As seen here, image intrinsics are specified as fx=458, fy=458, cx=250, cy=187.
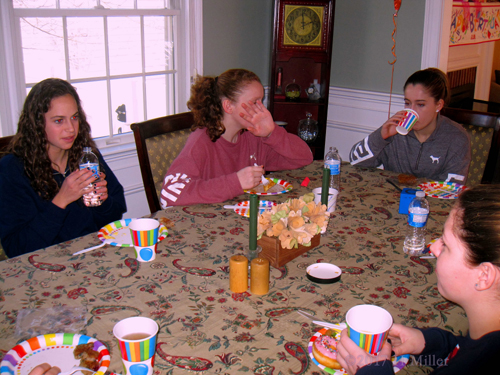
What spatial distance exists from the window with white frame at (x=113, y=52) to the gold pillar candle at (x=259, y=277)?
6.20 ft

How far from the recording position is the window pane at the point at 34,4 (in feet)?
7.77

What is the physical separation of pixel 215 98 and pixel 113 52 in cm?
115

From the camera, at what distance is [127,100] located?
3010 millimetres

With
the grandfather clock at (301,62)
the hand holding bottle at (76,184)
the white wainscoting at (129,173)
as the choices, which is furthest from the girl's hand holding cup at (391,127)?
the white wainscoting at (129,173)

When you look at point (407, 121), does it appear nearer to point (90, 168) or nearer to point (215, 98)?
point (215, 98)

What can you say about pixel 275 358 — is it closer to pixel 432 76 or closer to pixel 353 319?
pixel 353 319

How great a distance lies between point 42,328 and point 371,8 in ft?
11.4

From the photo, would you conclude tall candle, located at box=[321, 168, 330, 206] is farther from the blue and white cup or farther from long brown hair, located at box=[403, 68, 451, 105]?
long brown hair, located at box=[403, 68, 451, 105]

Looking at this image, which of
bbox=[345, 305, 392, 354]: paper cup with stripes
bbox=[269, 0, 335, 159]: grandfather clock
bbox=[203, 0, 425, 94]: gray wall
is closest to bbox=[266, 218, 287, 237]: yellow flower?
bbox=[345, 305, 392, 354]: paper cup with stripes

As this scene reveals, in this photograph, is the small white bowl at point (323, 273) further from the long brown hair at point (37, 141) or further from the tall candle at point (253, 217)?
the long brown hair at point (37, 141)

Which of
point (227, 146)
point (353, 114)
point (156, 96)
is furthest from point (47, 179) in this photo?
point (353, 114)

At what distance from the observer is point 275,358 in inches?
36.8

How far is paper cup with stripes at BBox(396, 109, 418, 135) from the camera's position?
204 cm

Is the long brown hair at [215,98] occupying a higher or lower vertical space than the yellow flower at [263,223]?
higher
